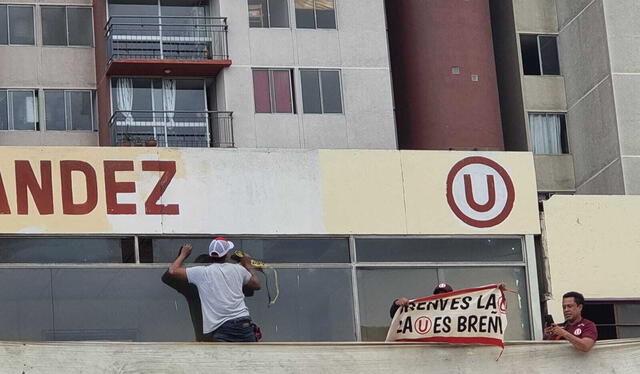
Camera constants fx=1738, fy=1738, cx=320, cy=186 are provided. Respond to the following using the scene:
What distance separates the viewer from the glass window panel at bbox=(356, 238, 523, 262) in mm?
23812

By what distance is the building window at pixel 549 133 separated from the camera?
59750 millimetres

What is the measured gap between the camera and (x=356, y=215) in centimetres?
2381

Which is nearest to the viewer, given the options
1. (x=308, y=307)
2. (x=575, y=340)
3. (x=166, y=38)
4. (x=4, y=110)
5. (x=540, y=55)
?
(x=575, y=340)

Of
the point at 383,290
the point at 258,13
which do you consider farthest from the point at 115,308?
the point at 258,13

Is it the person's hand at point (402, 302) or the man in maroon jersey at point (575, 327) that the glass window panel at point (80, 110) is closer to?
the person's hand at point (402, 302)

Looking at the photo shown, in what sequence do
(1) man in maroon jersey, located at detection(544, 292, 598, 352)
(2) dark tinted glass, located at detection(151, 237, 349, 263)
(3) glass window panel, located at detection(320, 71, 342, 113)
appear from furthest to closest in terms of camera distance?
(3) glass window panel, located at detection(320, 71, 342, 113) < (2) dark tinted glass, located at detection(151, 237, 349, 263) < (1) man in maroon jersey, located at detection(544, 292, 598, 352)

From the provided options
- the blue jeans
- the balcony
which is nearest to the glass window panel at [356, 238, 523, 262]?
the blue jeans

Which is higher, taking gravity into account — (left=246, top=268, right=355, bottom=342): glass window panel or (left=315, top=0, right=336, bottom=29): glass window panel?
(left=315, top=0, right=336, bottom=29): glass window panel

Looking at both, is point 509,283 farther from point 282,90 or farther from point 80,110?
point 80,110

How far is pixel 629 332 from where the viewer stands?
26.0 meters

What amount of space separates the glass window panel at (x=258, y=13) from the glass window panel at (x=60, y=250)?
3211 centimetres

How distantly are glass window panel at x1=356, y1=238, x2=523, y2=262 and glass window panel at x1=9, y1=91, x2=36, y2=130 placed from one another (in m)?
32.3

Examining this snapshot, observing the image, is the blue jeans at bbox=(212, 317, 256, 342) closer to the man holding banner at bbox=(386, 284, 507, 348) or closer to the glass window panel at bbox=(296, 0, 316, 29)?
the man holding banner at bbox=(386, 284, 507, 348)

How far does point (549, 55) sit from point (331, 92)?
1007 cm
